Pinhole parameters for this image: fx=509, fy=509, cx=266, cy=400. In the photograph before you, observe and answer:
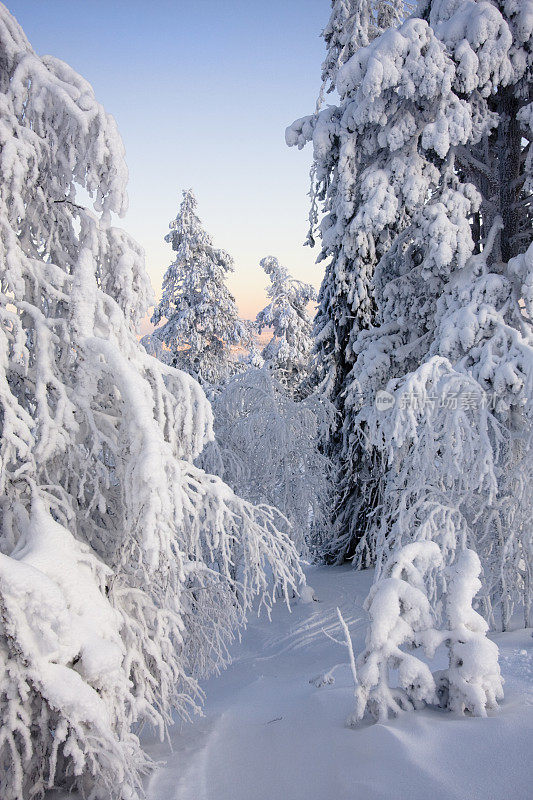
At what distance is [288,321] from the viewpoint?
24.3 metres

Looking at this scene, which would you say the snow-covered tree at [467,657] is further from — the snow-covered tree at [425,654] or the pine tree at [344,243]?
the pine tree at [344,243]

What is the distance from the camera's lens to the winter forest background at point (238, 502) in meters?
3.20

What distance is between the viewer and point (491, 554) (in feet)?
24.4

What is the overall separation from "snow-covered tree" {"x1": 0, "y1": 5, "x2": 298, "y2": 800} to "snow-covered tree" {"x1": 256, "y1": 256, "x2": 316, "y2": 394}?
763 inches


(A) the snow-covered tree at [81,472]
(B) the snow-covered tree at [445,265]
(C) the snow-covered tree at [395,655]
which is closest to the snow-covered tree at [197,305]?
(B) the snow-covered tree at [445,265]

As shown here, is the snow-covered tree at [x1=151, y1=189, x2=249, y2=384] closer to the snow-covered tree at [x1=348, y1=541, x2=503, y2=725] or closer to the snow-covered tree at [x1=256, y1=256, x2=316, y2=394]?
the snow-covered tree at [x1=256, y1=256, x2=316, y2=394]

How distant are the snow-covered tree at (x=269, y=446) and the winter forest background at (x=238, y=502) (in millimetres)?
3287

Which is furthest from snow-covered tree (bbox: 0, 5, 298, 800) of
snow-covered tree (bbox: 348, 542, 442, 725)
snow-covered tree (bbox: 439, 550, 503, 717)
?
→ snow-covered tree (bbox: 439, 550, 503, 717)

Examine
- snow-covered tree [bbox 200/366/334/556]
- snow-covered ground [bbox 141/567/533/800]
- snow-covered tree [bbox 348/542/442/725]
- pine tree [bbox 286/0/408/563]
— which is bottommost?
snow-covered ground [bbox 141/567/533/800]

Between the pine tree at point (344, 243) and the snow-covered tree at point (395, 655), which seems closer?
the snow-covered tree at point (395, 655)

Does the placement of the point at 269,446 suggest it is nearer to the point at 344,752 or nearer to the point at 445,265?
the point at 445,265

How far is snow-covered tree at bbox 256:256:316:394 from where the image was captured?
24.3 m

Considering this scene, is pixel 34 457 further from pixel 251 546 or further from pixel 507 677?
pixel 507 677

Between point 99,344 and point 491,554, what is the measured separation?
633 cm
